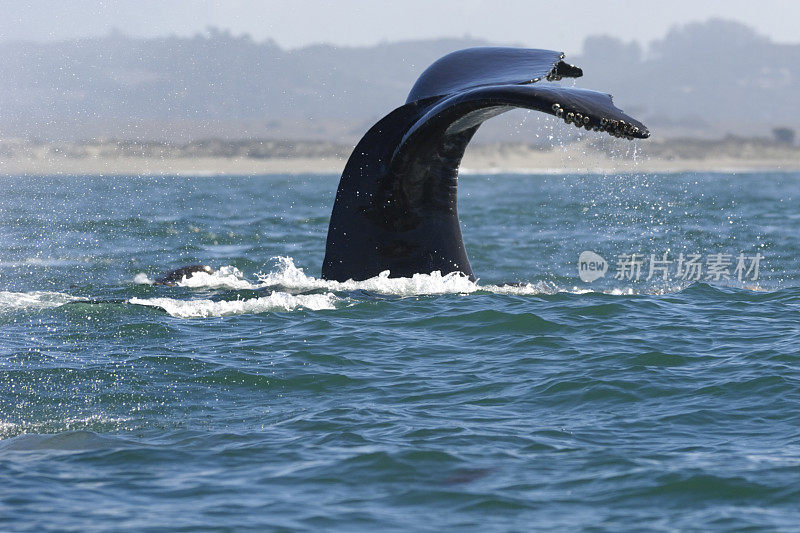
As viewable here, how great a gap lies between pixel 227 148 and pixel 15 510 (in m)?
154

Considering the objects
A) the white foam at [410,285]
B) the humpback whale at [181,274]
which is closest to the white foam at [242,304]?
the white foam at [410,285]

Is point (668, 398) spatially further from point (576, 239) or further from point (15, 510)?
point (576, 239)

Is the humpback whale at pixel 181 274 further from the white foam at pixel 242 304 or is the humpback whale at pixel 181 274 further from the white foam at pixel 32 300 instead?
the white foam at pixel 242 304

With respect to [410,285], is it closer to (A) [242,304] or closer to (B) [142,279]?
(A) [242,304]

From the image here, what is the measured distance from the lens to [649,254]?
21062 mm

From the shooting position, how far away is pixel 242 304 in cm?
1152

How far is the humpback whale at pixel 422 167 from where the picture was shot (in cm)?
923

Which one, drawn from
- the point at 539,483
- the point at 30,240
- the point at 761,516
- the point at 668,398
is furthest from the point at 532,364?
the point at 30,240

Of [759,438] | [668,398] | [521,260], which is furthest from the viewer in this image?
[521,260]

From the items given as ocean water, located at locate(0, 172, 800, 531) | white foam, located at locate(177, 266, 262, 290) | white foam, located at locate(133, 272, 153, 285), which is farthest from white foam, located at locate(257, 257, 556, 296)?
white foam, located at locate(133, 272, 153, 285)

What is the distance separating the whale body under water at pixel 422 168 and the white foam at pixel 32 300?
332 cm

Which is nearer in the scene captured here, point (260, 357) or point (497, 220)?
point (260, 357)

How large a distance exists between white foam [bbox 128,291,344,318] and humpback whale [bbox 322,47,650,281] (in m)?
0.47

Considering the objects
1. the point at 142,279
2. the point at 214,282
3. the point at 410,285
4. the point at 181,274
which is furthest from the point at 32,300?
the point at 410,285
